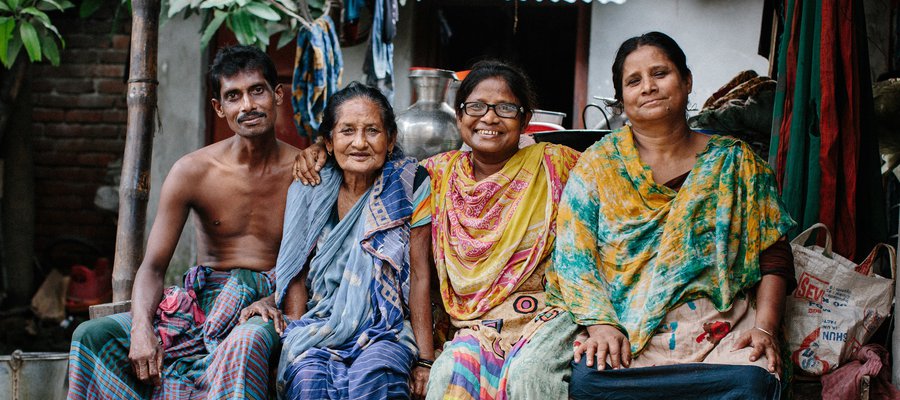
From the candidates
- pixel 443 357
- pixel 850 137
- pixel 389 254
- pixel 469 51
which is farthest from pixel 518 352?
pixel 469 51

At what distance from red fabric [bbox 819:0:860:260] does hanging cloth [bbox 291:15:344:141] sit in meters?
2.59

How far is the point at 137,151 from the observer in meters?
3.74

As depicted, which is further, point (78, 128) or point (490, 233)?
point (78, 128)

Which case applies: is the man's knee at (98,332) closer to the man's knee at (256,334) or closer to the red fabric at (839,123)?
the man's knee at (256,334)

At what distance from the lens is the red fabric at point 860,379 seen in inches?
115

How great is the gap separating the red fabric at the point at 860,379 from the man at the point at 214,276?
191 centimetres

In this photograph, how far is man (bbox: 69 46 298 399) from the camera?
119 inches

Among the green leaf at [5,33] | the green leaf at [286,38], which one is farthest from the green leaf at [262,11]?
the green leaf at [5,33]

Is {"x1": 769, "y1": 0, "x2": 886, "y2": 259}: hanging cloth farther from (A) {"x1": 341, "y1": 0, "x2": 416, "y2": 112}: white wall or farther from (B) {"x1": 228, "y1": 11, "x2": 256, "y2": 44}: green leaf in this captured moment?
(A) {"x1": 341, "y1": 0, "x2": 416, "y2": 112}: white wall

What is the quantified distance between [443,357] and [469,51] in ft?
20.1

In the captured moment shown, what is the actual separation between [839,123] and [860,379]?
109cm

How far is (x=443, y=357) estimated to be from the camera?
2.97 meters

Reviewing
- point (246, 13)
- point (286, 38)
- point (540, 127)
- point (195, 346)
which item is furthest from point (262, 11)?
point (195, 346)

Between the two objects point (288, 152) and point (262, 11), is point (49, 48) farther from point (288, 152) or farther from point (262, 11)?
point (288, 152)
